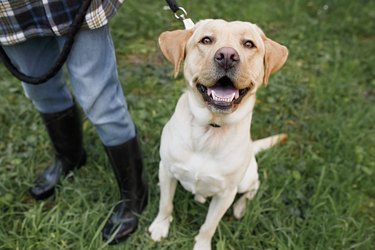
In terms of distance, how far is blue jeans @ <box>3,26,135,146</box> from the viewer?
6.06 ft

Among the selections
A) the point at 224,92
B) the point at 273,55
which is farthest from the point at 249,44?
the point at 224,92

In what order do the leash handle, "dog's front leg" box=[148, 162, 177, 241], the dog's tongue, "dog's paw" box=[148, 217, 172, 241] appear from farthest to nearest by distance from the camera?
"dog's paw" box=[148, 217, 172, 241] < "dog's front leg" box=[148, 162, 177, 241] < the leash handle < the dog's tongue

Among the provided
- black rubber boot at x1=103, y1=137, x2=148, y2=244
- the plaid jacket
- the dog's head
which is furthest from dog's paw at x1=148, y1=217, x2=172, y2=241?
the plaid jacket

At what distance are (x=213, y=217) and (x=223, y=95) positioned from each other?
69cm

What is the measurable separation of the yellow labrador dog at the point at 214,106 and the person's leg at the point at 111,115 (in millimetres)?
210

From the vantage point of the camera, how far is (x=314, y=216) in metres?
2.50

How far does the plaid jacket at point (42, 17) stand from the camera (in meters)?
1.72

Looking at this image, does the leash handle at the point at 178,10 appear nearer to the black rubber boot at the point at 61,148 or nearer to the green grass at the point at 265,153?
the black rubber boot at the point at 61,148

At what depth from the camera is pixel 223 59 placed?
5.63 ft

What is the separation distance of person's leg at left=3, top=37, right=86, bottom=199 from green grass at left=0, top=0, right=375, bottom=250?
0.09m

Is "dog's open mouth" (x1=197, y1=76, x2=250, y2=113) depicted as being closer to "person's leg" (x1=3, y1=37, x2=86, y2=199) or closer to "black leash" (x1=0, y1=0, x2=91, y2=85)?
"black leash" (x1=0, y1=0, x2=91, y2=85)

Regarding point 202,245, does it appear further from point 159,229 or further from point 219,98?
point 219,98

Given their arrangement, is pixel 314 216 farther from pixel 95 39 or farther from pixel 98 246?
pixel 95 39

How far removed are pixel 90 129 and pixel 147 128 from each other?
1.18 feet
